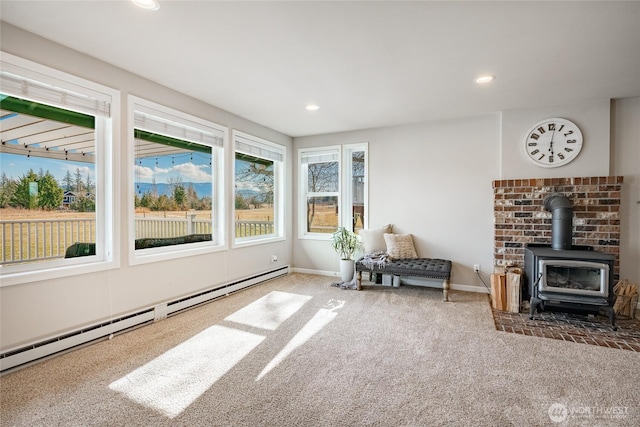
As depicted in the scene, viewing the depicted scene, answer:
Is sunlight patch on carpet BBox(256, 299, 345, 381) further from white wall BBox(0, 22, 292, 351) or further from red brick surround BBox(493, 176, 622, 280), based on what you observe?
red brick surround BBox(493, 176, 622, 280)

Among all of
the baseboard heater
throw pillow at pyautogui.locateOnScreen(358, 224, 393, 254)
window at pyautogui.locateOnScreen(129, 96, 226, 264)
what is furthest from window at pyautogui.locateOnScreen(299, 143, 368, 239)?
the baseboard heater

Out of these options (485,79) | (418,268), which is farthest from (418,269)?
(485,79)

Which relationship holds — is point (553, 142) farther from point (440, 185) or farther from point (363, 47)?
point (363, 47)

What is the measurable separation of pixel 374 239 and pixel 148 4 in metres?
3.76

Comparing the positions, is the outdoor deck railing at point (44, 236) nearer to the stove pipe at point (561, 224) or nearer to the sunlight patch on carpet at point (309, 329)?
the sunlight patch on carpet at point (309, 329)

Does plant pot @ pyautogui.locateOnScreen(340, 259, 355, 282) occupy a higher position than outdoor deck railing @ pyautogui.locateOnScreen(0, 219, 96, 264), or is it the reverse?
outdoor deck railing @ pyautogui.locateOnScreen(0, 219, 96, 264)

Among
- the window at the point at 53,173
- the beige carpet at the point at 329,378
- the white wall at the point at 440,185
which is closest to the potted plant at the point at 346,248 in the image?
the white wall at the point at 440,185

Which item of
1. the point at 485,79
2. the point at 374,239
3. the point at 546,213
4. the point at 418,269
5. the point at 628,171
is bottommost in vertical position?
the point at 418,269

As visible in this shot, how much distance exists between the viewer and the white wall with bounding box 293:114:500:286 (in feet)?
13.8

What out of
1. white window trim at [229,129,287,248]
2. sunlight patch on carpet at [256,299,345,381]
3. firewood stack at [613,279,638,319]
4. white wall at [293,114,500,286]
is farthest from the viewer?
white window trim at [229,129,287,248]

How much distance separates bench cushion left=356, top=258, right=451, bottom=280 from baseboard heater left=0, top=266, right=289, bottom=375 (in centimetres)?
208

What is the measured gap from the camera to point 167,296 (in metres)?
3.27

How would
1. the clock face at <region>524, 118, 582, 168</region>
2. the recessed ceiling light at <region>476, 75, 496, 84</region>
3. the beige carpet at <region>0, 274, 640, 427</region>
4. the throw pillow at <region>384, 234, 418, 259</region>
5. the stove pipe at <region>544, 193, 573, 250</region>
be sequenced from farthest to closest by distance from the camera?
1. the throw pillow at <region>384, 234, 418, 259</region>
2. the clock face at <region>524, 118, 582, 168</region>
3. the stove pipe at <region>544, 193, 573, 250</region>
4. the recessed ceiling light at <region>476, 75, 496, 84</region>
5. the beige carpet at <region>0, 274, 640, 427</region>

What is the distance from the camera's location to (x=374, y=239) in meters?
4.68
